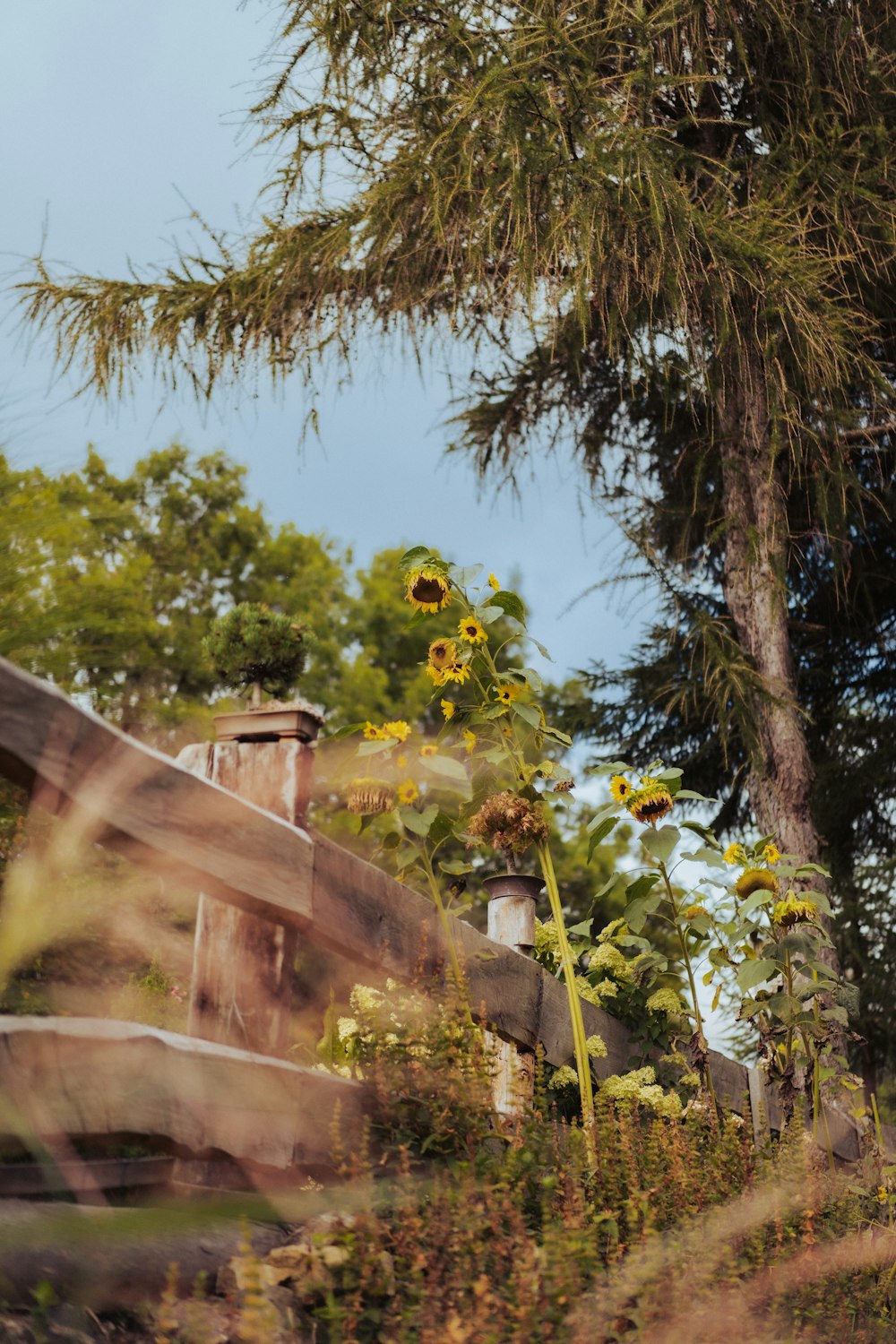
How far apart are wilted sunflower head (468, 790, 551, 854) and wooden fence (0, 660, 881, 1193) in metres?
0.61

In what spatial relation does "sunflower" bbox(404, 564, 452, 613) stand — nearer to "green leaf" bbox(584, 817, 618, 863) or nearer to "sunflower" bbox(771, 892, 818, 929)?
"green leaf" bbox(584, 817, 618, 863)

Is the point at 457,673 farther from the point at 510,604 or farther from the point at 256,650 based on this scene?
the point at 256,650

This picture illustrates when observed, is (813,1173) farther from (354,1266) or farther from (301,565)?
(301,565)

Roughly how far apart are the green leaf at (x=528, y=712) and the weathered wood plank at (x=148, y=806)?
1185 mm

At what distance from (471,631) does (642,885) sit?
100 cm

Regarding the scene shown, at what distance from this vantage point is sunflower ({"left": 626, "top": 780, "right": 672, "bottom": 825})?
11.0 feet

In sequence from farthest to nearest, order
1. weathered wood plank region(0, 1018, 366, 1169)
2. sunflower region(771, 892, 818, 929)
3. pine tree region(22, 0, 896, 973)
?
pine tree region(22, 0, 896, 973), sunflower region(771, 892, 818, 929), weathered wood plank region(0, 1018, 366, 1169)

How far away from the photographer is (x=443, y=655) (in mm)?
3117

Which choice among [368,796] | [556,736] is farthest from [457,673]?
[368,796]

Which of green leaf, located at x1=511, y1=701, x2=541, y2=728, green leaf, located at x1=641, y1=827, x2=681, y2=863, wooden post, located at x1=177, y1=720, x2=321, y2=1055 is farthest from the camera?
green leaf, located at x1=641, y1=827, x2=681, y2=863

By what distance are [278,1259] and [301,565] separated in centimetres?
1729

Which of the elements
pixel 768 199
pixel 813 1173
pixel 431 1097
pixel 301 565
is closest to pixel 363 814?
pixel 431 1097

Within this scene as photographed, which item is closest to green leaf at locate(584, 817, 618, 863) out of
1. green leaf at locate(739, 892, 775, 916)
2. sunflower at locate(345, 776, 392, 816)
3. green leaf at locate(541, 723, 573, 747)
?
green leaf at locate(541, 723, 573, 747)

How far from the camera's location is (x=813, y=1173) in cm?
304
